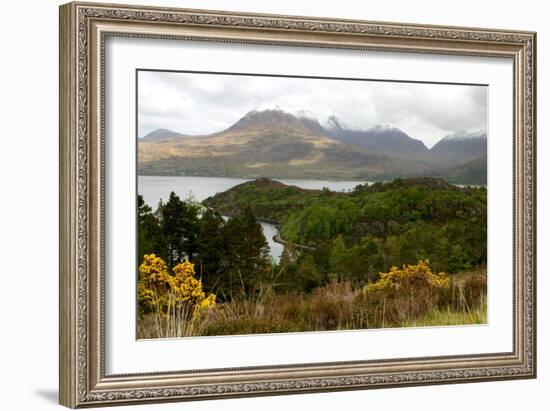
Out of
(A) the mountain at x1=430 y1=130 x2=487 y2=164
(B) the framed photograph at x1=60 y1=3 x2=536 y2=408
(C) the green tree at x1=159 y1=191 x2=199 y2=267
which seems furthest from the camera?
(A) the mountain at x1=430 y1=130 x2=487 y2=164

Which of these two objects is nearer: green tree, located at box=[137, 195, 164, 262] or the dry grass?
green tree, located at box=[137, 195, 164, 262]

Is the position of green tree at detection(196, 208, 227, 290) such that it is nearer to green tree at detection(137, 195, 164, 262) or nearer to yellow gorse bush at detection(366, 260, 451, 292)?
green tree at detection(137, 195, 164, 262)

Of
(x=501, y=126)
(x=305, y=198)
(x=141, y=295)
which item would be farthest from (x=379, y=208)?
(x=141, y=295)

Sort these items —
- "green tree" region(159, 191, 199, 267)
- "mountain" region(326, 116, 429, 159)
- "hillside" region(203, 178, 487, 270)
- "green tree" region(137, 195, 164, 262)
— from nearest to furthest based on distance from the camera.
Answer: "green tree" region(137, 195, 164, 262) → "green tree" region(159, 191, 199, 267) → "hillside" region(203, 178, 487, 270) → "mountain" region(326, 116, 429, 159)

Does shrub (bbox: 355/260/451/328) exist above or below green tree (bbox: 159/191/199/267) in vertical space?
below

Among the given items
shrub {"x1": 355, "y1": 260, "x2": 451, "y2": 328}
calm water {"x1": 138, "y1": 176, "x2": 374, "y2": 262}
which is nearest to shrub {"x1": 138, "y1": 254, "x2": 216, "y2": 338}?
calm water {"x1": 138, "y1": 176, "x2": 374, "y2": 262}

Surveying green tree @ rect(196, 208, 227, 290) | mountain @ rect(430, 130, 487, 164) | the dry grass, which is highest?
mountain @ rect(430, 130, 487, 164)

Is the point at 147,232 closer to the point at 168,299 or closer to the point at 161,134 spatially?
the point at 168,299

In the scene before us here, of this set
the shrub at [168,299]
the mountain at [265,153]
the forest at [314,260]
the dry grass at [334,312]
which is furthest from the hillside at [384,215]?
the shrub at [168,299]
